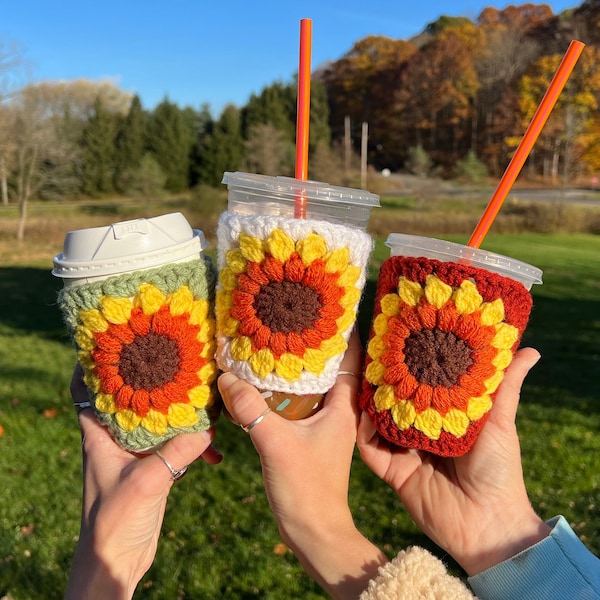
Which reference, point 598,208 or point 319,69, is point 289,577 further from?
point 319,69

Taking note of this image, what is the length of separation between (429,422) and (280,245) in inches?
19.5

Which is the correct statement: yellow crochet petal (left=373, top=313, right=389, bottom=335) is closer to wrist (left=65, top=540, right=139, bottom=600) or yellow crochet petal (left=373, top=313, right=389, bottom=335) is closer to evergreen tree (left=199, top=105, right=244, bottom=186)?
wrist (left=65, top=540, right=139, bottom=600)

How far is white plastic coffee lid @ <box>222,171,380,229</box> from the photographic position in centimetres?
Answer: 112

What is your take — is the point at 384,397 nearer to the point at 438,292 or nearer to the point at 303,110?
the point at 438,292

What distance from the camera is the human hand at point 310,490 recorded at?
1079 millimetres

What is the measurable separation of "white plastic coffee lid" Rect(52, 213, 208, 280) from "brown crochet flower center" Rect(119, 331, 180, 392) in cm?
16

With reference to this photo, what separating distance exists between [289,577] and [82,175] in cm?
2304

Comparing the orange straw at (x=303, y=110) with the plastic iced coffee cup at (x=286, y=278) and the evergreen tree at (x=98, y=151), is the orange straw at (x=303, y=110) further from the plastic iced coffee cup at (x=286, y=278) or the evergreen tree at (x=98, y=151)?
the evergreen tree at (x=98, y=151)

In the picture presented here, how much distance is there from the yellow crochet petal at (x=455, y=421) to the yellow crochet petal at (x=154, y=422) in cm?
61

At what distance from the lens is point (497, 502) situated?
49.4 inches

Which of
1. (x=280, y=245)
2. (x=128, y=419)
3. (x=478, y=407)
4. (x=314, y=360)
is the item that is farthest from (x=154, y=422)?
(x=478, y=407)

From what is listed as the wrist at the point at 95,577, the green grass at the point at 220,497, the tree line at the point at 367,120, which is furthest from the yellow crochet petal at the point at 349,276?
the tree line at the point at 367,120

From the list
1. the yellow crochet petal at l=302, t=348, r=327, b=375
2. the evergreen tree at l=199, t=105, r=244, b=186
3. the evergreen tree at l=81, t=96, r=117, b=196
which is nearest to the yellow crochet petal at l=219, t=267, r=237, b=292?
the yellow crochet petal at l=302, t=348, r=327, b=375

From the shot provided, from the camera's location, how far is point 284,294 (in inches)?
43.8
